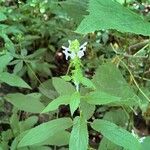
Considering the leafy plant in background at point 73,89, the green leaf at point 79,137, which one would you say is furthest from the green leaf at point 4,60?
the green leaf at point 79,137

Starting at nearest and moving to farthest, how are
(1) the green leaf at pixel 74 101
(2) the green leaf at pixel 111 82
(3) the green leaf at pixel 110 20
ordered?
(3) the green leaf at pixel 110 20
(1) the green leaf at pixel 74 101
(2) the green leaf at pixel 111 82

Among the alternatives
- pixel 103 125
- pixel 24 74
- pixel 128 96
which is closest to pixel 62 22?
pixel 24 74

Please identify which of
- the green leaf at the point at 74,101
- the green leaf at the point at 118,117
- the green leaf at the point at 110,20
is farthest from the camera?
the green leaf at the point at 118,117

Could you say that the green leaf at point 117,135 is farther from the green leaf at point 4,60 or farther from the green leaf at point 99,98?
the green leaf at point 4,60

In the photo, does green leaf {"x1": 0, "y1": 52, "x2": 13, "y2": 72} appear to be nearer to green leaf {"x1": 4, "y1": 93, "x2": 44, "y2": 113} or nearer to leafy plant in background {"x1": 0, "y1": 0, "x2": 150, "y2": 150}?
leafy plant in background {"x1": 0, "y1": 0, "x2": 150, "y2": 150}

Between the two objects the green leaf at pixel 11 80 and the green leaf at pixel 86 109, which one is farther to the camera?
the green leaf at pixel 11 80

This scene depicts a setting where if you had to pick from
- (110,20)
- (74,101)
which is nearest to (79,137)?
(74,101)

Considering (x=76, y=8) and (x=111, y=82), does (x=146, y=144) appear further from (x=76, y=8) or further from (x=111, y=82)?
(x=76, y=8)
